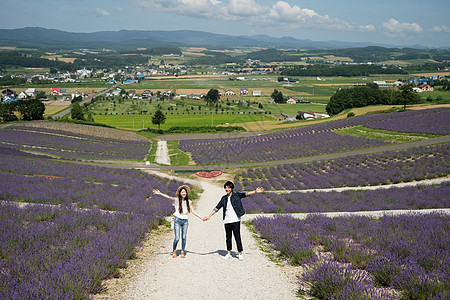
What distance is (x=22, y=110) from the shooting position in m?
76.3

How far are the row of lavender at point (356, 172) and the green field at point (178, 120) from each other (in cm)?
5762

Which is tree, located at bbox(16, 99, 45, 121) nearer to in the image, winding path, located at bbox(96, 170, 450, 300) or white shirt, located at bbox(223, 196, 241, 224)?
winding path, located at bbox(96, 170, 450, 300)

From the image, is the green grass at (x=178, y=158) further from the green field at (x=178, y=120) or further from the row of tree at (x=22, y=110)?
the row of tree at (x=22, y=110)

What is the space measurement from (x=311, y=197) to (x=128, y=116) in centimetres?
9231

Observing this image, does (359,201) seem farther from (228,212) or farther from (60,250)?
(60,250)

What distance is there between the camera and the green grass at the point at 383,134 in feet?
138

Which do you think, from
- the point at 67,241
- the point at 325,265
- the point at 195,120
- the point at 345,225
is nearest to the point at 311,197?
the point at 345,225

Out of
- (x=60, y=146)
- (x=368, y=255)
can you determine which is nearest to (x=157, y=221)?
(x=368, y=255)

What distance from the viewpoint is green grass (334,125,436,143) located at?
42.0 metres

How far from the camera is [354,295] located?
4922 millimetres

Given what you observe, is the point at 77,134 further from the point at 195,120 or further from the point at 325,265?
the point at 325,265

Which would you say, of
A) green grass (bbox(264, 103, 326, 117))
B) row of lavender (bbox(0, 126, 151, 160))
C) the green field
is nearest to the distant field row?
the green field

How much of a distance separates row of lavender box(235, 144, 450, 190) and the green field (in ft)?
189

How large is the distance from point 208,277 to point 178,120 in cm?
9130
